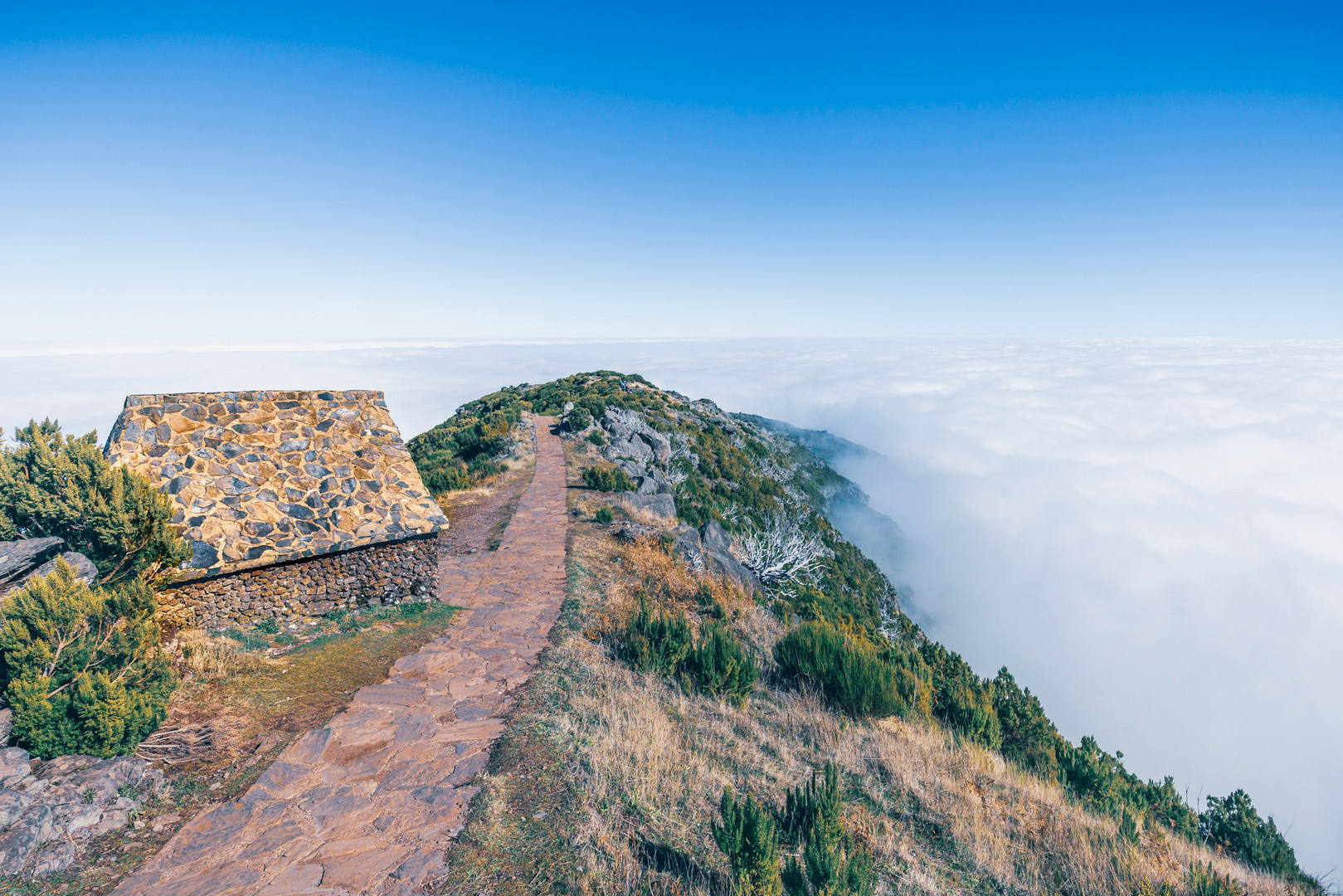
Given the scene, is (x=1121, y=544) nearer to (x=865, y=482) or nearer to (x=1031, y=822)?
(x=865, y=482)

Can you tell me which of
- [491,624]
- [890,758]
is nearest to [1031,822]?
[890,758]

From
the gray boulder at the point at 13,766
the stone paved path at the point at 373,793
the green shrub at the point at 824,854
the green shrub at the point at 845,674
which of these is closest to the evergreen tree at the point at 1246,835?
the green shrub at the point at 845,674

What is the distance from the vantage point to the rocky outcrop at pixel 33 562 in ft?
16.4

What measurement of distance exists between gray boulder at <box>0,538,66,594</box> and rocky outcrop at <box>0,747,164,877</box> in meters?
2.18

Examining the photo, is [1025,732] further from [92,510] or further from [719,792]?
[92,510]

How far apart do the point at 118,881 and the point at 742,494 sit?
23.5m

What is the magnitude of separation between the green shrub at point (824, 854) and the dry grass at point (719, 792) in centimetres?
51

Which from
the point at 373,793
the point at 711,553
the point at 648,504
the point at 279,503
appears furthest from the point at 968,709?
the point at 279,503

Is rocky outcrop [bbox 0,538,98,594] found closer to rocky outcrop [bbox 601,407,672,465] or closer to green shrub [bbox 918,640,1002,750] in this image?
green shrub [bbox 918,640,1002,750]

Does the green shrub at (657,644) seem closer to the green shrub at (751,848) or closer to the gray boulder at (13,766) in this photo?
the green shrub at (751,848)

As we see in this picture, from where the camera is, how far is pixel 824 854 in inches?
130

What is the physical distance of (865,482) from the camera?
93.6m

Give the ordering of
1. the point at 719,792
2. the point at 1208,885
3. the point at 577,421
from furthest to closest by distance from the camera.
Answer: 1. the point at 577,421
2. the point at 719,792
3. the point at 1208,885

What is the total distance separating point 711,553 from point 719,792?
7.75 metres
